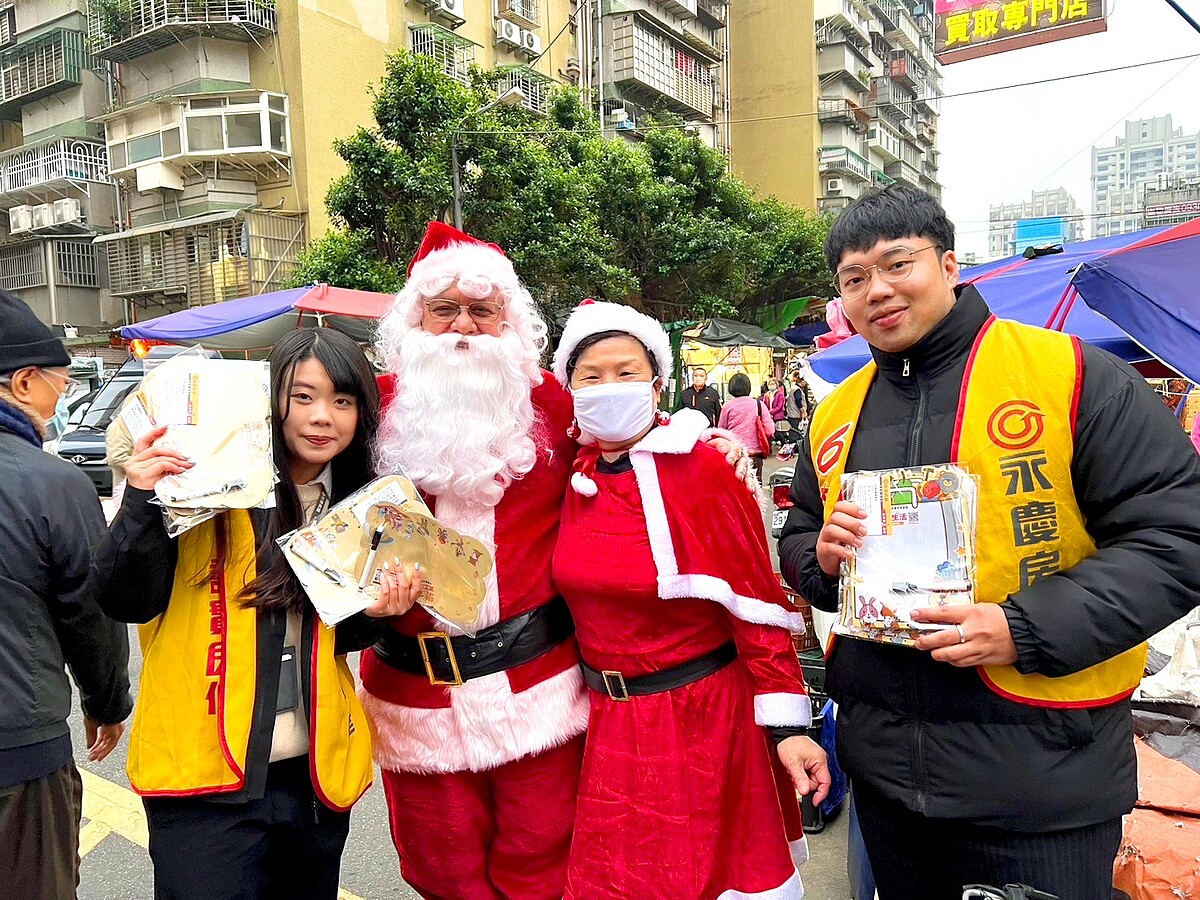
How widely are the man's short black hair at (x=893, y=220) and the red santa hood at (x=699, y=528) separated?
58 centimetres

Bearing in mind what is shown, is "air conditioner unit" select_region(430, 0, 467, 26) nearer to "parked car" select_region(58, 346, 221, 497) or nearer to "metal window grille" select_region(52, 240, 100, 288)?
"metal window grille" select_region(52, 240, 100, 288)

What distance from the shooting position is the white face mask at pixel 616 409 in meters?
2.15

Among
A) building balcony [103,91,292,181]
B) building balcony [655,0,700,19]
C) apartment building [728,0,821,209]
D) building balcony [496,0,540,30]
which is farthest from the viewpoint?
apartment building [728,0,821,209]

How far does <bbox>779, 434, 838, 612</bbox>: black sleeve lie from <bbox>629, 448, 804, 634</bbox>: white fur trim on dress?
102 millimetres

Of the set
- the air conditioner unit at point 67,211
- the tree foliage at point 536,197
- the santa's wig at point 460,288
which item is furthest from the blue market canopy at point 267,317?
the air conditioner unit at point 67,211

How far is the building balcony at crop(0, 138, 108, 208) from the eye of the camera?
79.6 ft

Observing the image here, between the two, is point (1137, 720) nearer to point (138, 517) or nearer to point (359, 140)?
point (138, 517)

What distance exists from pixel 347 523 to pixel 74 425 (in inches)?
524

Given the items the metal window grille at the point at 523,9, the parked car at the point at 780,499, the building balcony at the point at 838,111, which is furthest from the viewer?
the building balcony at the point at 838,111

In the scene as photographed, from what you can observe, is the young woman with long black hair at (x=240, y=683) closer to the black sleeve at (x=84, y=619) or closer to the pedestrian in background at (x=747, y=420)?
the black sleeve at (x=84, y=619)

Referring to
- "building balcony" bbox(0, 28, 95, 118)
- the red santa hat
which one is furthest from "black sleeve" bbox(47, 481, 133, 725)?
"building balcony" bbox(0, 28, 95, 118)

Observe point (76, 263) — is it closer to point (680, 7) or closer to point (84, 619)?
point (680, 7)

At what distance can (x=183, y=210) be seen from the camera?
2303 centimetres

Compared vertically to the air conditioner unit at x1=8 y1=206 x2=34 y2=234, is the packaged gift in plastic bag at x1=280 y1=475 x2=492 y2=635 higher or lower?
lower
